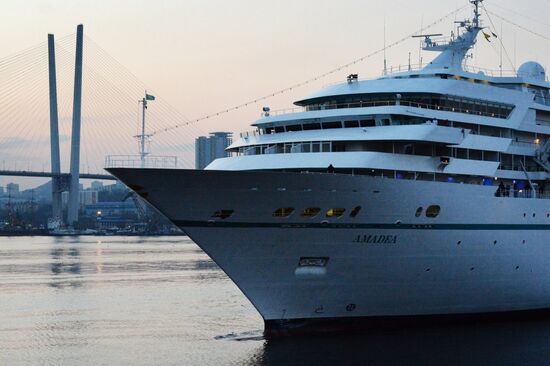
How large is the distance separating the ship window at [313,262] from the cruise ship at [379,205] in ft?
0.16

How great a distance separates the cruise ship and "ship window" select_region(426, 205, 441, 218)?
0.11 ft

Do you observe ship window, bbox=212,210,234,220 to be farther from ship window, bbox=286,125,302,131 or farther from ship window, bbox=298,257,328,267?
ship window, bbox=286,125,302,131

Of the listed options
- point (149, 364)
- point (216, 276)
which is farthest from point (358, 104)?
point (216, 276)

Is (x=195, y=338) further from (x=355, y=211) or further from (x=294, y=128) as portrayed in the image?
(x=294, y=128)

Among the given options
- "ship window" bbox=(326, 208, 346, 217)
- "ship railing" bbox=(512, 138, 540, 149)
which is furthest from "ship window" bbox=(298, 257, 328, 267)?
"ship railing" bbox=(512, 138, 540, 149)

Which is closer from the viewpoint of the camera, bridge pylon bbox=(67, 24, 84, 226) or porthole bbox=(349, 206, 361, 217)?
porthole bbox=(349, 206, 361, 217)

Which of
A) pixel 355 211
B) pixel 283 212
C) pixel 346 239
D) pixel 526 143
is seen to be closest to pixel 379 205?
pixel 355 211

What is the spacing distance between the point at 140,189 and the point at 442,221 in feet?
25.3

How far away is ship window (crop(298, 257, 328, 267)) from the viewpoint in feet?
72.3

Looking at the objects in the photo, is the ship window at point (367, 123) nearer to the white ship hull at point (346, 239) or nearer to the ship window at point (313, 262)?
the white ship hull at point (346, 239)

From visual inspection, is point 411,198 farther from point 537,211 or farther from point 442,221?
point 537,211

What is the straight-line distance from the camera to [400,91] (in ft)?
83.1

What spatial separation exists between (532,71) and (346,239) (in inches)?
507

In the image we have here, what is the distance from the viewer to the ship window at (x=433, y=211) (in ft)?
75.2
